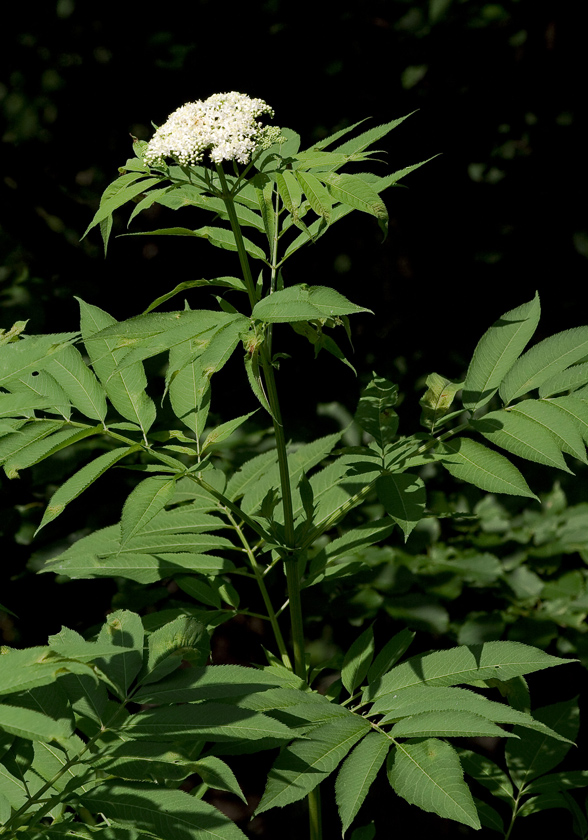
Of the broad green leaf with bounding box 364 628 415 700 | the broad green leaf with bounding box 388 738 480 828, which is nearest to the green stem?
the broad green leaf with bounding box 364 628 415 700

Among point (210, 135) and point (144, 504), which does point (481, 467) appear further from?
point (210, 135)

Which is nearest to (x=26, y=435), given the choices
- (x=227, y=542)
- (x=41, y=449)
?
(x=41, y=449)

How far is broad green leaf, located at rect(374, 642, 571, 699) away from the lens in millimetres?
1099

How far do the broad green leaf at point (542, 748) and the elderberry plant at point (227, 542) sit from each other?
3 cm

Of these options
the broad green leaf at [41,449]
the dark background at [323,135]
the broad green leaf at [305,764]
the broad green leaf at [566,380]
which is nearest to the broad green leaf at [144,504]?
the broad green leaf at [41,449]

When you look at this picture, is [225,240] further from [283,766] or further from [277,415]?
[283,766]

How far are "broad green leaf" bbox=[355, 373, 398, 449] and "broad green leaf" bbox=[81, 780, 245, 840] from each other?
0.64 m

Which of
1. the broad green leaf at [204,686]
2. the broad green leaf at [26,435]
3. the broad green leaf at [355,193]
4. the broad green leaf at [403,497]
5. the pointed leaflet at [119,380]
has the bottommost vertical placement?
the broad green leaf at [204,686]

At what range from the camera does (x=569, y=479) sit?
2.48 meters

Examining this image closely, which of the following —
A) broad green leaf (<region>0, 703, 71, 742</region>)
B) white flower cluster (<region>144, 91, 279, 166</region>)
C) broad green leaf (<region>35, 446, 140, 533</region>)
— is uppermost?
white flower cluster (<region>144, 91, 279, 166</region>)

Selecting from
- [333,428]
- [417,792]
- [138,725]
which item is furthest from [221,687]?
[333,428]

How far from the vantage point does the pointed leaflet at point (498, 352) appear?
4.13ft

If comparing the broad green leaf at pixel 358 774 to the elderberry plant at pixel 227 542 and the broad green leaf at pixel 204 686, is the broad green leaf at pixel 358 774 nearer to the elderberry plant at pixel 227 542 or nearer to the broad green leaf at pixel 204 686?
the elderberry plant at pixel 227 542

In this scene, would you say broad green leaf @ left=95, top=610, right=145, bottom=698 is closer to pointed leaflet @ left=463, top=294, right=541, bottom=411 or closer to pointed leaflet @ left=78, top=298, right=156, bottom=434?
pointed leaflet @ left=78, top=298, right=156, bottom=434
